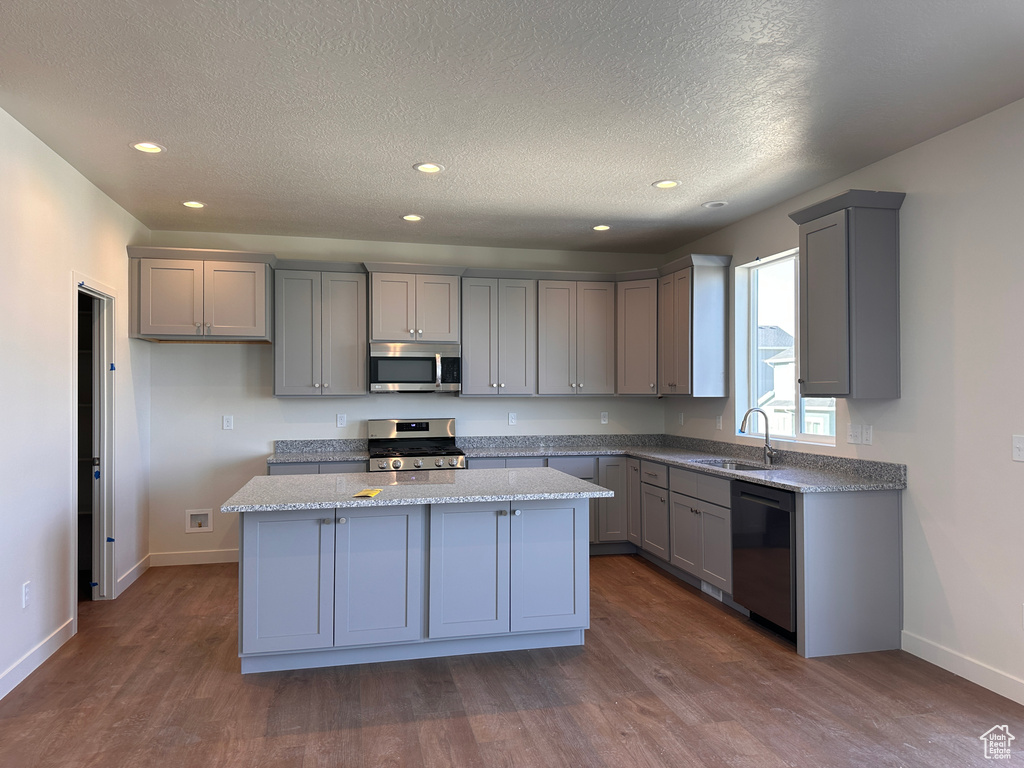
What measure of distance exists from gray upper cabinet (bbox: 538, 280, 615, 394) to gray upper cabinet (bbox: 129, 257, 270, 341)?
221 centimetres

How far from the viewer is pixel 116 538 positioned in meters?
4.33

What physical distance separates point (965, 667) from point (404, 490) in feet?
8.81

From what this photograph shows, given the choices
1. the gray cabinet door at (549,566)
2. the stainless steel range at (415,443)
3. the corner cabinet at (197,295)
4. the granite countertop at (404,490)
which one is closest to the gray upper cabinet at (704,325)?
the granite countertop at (404,490)

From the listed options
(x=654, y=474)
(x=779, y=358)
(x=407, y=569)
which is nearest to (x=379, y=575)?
(x=407, y=569)

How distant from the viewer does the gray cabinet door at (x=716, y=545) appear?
13.0ft

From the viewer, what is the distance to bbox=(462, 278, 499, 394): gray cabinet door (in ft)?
17.7

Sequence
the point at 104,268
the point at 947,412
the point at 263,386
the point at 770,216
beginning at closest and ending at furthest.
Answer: the point at 947,412 < the point at 104,268 < the point at 770,216 < the point at 263,386

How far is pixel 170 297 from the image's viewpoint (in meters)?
4.76

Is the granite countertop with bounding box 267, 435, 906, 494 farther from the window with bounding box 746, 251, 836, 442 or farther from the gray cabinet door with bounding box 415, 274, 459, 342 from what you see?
the gray cabinet door with bounding box 415, 274, 459, 342

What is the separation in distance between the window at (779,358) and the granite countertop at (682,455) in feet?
0.67

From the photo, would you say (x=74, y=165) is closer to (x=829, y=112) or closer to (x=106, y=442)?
(x=106, y=442)

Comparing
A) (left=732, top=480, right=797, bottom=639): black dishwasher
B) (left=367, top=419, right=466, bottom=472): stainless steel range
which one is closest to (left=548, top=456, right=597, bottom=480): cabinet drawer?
(left=367, top=419, right=466, bottom=472): stainless steel range

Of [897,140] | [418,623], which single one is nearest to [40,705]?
[418,623]

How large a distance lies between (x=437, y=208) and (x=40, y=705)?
3.40 m
